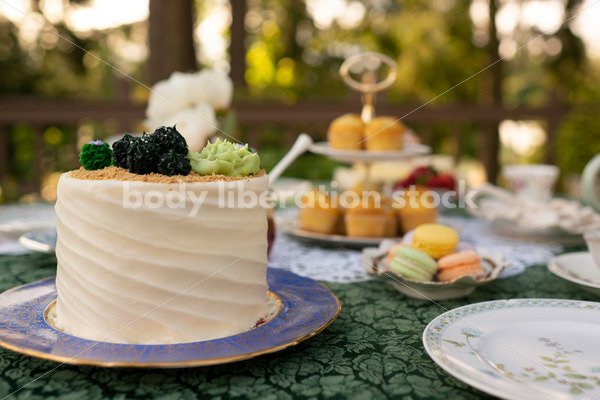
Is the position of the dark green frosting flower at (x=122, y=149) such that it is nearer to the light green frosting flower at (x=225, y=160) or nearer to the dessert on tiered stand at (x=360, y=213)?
the light green frosting flower at (x=225, y=160)

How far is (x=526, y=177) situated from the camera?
193 centimetres

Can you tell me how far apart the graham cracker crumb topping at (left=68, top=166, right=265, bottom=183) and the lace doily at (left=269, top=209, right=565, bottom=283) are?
52 cm

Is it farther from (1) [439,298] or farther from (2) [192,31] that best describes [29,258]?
(2) [192,31]

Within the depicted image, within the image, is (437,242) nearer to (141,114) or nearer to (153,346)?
(153,346)

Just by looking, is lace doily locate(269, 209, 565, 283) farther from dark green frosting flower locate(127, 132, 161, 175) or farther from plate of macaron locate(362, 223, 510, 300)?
dark green frosting flower locate(127, 132, 161, 175)

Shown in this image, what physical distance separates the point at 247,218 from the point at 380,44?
10.1 meters

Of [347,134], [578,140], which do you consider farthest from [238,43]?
[347,134]

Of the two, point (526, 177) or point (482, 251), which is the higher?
point (526, 177)

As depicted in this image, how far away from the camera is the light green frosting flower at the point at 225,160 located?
33.7 inches

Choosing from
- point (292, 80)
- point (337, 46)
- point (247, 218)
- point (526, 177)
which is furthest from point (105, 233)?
point (337, 46)

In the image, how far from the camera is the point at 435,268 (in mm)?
1106

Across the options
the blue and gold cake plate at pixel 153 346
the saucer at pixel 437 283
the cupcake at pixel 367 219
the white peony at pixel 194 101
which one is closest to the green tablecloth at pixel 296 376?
the blue and gold cake plate at pixel 153 346

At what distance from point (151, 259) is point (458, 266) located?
2.18 feet

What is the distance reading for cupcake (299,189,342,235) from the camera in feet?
5.32
